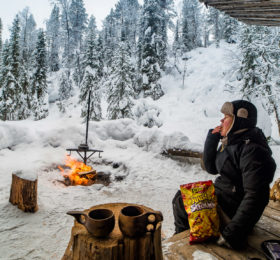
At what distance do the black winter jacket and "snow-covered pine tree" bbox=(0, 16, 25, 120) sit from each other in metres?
25.0

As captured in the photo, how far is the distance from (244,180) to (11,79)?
85.2ft

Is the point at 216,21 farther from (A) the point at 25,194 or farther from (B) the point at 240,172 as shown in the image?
(A) the point at 25,194

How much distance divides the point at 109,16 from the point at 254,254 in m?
55.0

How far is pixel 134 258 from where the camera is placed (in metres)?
1.39

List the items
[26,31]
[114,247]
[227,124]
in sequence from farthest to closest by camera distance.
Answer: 1. [26,31]
2. [227,124]
3. [114,247]

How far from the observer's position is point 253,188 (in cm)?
186

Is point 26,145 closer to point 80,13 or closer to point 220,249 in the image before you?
point 220,249

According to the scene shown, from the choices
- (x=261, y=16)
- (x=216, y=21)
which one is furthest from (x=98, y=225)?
(x=216, y=21)

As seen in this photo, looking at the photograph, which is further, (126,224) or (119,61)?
(119,61)

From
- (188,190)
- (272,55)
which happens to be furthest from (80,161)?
(272,55)

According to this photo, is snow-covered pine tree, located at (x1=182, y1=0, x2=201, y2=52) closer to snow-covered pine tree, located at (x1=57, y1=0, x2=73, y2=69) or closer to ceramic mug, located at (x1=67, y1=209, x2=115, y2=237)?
snow-covered pine tree, located at (x1=57, y1=0, x2=73, y2=69)

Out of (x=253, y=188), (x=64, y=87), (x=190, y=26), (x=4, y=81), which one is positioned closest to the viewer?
(x=253, y=188)

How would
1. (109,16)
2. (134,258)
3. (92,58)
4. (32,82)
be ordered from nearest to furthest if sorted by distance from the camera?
(134,258)
(92,58)
(32,82)
(109,16)

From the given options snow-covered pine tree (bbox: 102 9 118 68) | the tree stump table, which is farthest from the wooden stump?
snow-covered pine tree (bbox: 102 9 118 68)
